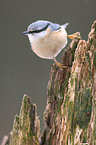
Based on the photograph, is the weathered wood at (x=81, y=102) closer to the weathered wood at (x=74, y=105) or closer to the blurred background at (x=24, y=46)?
the weathered wood at (x=74, y=105)

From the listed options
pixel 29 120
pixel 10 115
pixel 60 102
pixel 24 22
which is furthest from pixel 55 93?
pixel 10 115

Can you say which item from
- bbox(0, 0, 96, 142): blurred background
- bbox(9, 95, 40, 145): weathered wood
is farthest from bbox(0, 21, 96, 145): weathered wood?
bbox(0, 0, 96, 142): blurred background

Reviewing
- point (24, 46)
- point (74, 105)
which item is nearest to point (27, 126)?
point (74, 105)

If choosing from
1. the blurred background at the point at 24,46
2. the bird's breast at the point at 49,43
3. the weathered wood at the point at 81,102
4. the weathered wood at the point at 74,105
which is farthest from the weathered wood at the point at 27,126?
the blurred background at the point at 24,46

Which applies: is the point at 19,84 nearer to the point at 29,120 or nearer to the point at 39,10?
the point at 39,10

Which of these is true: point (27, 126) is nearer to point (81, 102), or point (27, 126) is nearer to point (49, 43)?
point (81, 102)

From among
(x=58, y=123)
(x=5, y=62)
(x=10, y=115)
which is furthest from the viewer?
(x=10, y=115)
